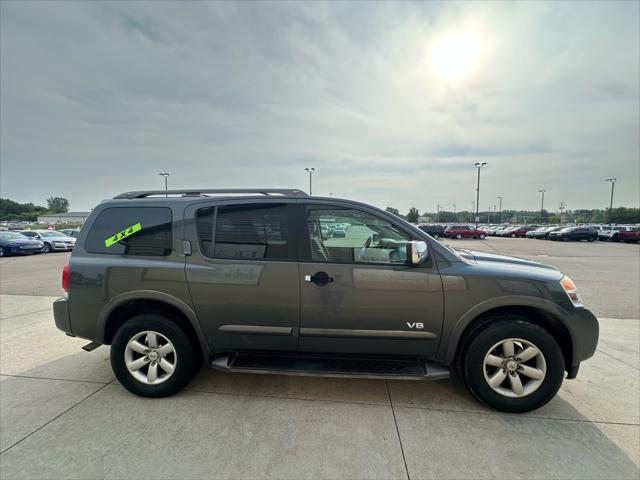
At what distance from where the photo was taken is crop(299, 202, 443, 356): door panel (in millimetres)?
2592

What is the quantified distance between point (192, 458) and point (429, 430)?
71.4 inches

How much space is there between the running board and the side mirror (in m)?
0.92

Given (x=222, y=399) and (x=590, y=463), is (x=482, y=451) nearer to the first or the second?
(x=590, y=463)

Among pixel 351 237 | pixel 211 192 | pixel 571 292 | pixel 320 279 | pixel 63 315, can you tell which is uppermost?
pixel 211 192

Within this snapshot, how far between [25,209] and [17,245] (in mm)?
142309

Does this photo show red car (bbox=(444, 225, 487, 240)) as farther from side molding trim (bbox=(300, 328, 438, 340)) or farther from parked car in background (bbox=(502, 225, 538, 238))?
side molding trim (bbox=(300, 328, 438, 340))

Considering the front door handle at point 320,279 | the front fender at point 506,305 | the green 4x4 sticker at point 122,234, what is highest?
the green 4x4 sticker at point 122,234

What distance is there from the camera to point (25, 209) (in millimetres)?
115438

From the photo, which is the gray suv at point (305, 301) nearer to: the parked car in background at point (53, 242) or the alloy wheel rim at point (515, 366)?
the alloy wheel rim at point (515, 366)

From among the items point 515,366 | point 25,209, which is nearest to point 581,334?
point 515,366

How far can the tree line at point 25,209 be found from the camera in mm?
103562

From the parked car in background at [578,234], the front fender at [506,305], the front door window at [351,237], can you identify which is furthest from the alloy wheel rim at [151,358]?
the parked car in background at [578,234]

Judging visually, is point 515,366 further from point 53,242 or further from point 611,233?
point 611,233

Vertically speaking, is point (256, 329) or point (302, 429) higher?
point (256, 329)
